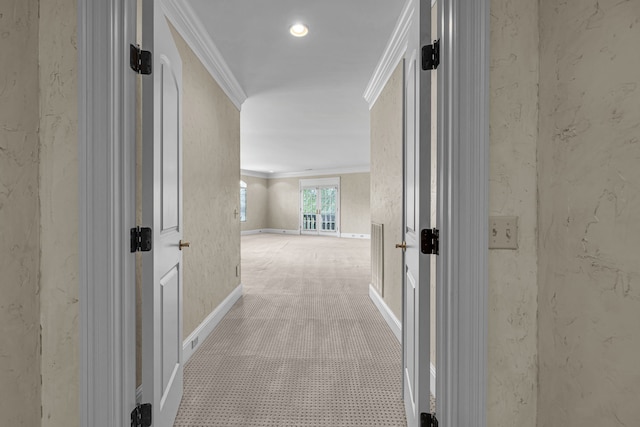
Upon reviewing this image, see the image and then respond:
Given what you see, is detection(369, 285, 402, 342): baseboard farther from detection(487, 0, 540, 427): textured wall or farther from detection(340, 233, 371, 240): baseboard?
detection(340, 233, 371, 240): baseboard

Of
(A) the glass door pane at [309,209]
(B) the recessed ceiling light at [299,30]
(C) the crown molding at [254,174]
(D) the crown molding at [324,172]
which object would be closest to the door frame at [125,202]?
(B) the recessed ceiling light at [299,30]

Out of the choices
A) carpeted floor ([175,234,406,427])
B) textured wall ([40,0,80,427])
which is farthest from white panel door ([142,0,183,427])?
carpeted floor ([175,234,406,427])

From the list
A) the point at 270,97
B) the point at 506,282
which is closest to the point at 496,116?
the point at 506,282

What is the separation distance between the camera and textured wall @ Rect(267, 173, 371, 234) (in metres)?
11.6

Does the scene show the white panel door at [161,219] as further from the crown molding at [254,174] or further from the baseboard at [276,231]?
the baseboard at [276,231]

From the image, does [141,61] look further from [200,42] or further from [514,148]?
[200,42]

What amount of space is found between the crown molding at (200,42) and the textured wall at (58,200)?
102 centimetres

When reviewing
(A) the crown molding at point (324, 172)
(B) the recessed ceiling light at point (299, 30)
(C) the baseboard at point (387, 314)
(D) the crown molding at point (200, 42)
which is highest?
(A) the crown molding at point (324, 172)

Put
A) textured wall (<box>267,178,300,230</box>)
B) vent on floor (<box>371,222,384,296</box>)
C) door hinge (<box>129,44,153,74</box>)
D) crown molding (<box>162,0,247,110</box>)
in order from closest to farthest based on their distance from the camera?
door hinge (<box>129,44,153,74</box>) → crown molding (<box>162,0,247,110</box>) → vent on floor (<box>371,222,384,296</box>) → textured wall (<box>267,178,300,230</box>)

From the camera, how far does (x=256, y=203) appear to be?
1332 cm

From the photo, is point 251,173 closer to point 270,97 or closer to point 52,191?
point 270,97

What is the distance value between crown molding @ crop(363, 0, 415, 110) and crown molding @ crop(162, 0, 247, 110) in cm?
148

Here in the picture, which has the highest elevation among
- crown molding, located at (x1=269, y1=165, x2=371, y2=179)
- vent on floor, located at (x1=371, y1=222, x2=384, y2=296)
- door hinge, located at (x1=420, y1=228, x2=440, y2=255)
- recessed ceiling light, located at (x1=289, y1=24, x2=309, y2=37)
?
crown molding, located at (x1=269, y1=165, x2=371, y2=179)

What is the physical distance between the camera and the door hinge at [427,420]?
1.23m
